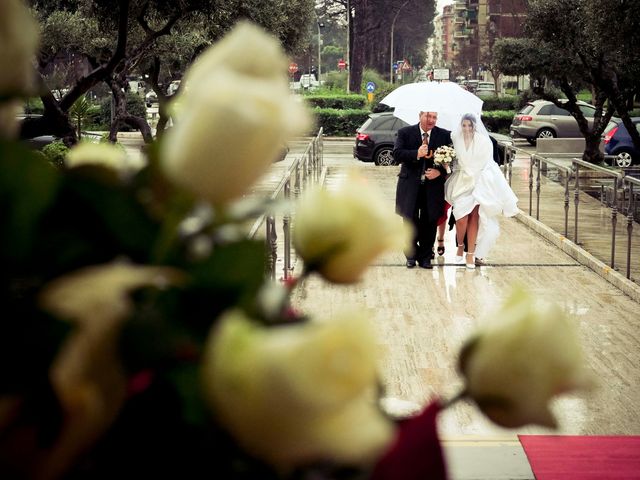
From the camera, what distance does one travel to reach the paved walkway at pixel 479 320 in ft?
15.9

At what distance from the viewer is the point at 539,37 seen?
23.6 metres

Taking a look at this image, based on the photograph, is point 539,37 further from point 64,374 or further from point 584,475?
point 64,374

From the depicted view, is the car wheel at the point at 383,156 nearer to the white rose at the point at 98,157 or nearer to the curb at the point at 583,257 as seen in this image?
the curb at the point at 583,257

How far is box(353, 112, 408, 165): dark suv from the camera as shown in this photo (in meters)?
25.2

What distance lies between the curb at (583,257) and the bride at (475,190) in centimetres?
102

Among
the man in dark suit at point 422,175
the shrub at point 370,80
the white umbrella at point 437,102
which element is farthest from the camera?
the shrub at point 370,80

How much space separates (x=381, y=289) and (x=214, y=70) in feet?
29.8

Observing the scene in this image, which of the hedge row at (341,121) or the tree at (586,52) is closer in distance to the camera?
the tree at (586,52)

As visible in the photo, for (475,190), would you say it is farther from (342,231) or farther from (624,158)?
(624,158)

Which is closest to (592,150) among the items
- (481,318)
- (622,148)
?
(622,148)

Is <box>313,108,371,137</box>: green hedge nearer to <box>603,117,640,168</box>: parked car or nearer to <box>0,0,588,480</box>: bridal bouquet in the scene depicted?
<box>603,117,640,168</box>: parked car

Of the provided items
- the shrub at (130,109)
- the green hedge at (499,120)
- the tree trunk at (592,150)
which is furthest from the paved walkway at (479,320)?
the shrub at (130,109)

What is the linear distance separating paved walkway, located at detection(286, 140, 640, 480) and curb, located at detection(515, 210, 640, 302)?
0.06m

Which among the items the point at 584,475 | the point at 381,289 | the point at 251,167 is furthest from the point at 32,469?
the point at 381,289
